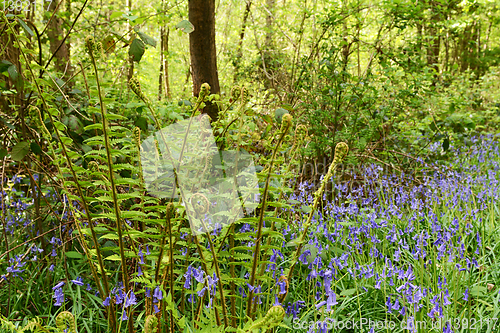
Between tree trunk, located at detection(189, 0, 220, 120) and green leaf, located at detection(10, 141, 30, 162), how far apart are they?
175 centimetres

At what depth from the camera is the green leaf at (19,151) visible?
1.96 m

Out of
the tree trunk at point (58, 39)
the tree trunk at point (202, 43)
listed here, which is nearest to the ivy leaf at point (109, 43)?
the tree trunk at point (58, 39)

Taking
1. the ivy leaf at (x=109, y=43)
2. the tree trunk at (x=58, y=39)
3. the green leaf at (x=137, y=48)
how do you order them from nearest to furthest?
the green leaf at (x=137, y=48) < the ivy leaf at (x=109, y=43) < the tree trunk at (x=58, y=39)

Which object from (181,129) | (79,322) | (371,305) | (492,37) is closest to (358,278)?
(371,305)

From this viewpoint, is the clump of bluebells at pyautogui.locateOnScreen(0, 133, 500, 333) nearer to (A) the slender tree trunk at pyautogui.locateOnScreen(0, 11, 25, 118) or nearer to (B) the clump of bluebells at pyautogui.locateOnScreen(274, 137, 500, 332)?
(B) the clump of bluebells at pyautogui.locateOnScreen(274, 137, 500, 332)

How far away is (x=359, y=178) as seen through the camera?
4.80 metres

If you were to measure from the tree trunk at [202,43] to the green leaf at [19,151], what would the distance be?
175 centimetres

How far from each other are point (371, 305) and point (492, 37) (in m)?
16.3

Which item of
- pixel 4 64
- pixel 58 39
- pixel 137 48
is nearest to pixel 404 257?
pixel 137 48

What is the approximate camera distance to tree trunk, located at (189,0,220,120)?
11.5 feet

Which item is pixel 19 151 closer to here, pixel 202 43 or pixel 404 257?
pixel 202 43

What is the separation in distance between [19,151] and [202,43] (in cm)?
211

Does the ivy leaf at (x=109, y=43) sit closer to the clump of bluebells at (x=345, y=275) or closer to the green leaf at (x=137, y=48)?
the green leaf at (x=137, y=48)

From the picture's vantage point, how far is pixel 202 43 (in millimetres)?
3557
